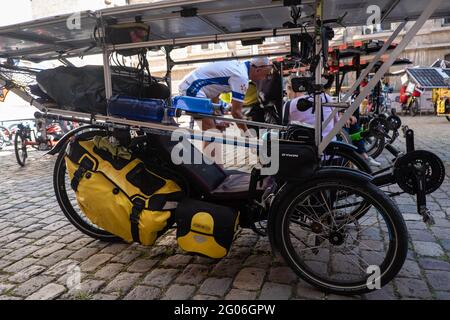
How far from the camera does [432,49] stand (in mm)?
23156

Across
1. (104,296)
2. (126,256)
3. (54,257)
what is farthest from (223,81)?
(104,296)

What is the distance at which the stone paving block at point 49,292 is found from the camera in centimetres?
266

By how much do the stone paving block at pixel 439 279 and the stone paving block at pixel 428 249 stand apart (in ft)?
1.03

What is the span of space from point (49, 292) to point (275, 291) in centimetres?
162

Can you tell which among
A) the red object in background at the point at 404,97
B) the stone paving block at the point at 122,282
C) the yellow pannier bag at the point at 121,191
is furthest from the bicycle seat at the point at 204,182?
the red object in background at the point at 404,97

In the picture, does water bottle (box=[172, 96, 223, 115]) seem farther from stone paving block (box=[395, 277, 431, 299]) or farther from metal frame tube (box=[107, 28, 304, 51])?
stone paving block (box=[395, 277, 431, 299])

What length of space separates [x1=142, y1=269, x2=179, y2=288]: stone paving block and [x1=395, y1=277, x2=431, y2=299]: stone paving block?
5.31 ft

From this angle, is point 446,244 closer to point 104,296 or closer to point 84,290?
point 104,296

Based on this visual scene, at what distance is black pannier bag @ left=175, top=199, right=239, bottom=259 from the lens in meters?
2.71

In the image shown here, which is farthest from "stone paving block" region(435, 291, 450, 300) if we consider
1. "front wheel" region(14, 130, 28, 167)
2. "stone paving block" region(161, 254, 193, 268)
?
"front wheel" region(14, 130, 28, 167)

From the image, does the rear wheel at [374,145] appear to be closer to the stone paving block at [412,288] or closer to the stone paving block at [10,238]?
the stone paving block at [412,288]

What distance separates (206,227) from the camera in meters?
2.73
